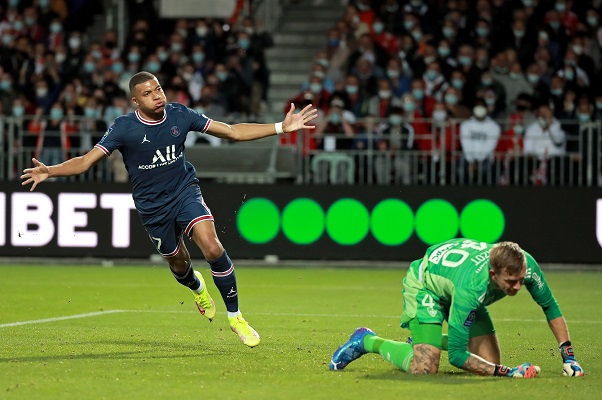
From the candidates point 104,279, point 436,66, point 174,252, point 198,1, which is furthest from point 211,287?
point 198,1

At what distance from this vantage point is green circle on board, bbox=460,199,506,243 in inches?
771

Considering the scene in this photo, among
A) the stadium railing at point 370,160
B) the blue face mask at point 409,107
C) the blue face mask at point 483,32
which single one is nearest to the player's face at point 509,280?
the stadium railing at point 370,160

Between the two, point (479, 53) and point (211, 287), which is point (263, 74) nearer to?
point (479, 53)

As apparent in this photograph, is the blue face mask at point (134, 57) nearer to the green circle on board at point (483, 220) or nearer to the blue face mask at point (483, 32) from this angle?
the blue face mask at point (483, 32)

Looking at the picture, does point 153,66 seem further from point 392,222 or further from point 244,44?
point 392,222

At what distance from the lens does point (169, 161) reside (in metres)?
10.9

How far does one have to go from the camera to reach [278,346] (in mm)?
10508

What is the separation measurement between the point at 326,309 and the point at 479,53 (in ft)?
31.9

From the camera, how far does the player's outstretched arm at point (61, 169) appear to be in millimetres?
10055

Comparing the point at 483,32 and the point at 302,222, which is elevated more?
the point at 483,32

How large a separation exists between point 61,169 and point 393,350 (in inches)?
132

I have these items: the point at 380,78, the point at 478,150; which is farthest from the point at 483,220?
the point at 380,78

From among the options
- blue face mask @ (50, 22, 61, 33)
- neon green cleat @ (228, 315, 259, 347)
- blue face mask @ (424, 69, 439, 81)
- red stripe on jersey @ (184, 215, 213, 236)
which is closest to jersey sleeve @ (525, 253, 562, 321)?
neon green cleat @ (228, 315, 259, 347)

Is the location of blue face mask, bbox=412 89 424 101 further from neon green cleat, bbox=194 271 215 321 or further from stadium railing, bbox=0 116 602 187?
neon green cleat, bbox=194 271 215 321
